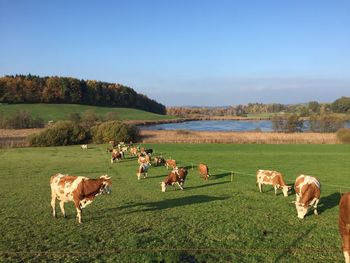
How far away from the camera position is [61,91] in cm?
12531

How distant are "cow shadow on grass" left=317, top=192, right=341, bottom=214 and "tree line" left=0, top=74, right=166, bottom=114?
110 meters

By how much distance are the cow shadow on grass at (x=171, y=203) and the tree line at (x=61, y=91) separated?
350 ft

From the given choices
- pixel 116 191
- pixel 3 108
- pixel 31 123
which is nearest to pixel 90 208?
pixel 116 191

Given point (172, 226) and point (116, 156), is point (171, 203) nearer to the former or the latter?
point (172, 226)

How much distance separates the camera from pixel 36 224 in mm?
13461

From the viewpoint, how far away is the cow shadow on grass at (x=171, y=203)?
16.3 meters

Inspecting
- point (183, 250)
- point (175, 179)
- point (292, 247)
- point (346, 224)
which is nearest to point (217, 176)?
point (175, 179)

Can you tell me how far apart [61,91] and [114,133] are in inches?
2792

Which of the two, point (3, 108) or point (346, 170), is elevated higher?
point (3, 108)

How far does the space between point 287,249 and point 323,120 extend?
79.4 metres

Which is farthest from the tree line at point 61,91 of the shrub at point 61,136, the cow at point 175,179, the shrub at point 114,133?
the cow at point 175,179

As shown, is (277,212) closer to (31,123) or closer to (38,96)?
(31,123)

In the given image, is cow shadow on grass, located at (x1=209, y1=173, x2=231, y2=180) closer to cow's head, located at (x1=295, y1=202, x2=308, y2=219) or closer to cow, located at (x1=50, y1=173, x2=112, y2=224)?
cow's head, located at (x1=295, y1=202, x2=308, y2=219)

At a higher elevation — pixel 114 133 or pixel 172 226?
pixel 114 133
